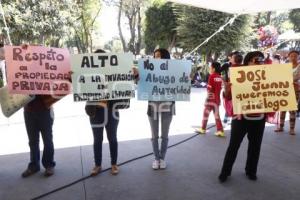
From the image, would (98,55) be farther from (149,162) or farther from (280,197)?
(280,197)

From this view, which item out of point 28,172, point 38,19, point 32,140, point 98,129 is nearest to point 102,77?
point 98,129

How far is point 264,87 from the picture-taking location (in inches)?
182

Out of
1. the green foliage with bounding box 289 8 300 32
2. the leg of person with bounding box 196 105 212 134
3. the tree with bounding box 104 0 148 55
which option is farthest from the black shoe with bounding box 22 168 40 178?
the green foliage with bounding box 289 8 300 32

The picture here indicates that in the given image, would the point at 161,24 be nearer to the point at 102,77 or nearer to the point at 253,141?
the point at 102,77

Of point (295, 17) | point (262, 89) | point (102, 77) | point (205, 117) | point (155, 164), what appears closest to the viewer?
point (262, 89)

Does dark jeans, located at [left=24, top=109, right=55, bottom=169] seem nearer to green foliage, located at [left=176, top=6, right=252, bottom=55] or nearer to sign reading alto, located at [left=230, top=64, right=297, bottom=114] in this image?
sign reading alto, located at [left=230, top=64, right=297, bottom=114]

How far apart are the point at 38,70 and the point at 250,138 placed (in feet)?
9.55

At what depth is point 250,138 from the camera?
4750 mm

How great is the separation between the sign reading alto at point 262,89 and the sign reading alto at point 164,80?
2.62 feet

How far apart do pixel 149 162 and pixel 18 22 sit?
13.9 metres

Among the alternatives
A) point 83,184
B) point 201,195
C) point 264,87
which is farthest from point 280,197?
point 83,184

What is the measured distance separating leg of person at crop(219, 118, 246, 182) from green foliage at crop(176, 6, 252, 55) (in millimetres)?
14850

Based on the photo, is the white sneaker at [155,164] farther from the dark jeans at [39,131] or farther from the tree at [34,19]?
the tree at [34,19]

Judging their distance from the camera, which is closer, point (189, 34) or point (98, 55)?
point (98, 55)
